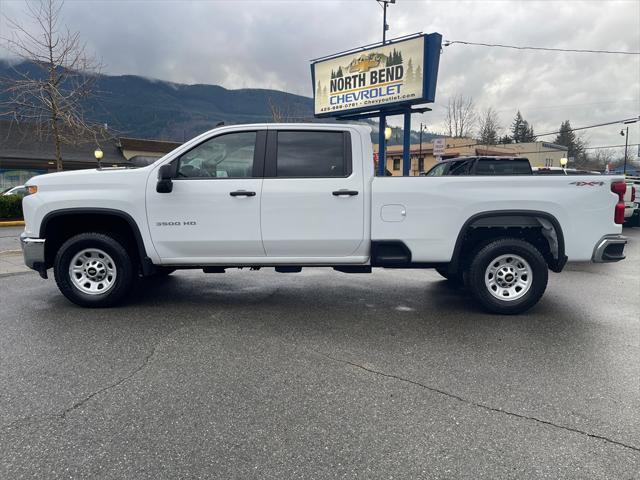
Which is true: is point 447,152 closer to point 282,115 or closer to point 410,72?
point 282,115

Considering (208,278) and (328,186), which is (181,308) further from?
(328,186)

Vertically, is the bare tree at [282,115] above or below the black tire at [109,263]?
above

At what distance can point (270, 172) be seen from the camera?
5.12 metres

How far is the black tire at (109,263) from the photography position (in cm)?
519

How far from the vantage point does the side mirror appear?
194 inches

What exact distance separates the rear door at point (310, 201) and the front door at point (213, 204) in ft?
0.49

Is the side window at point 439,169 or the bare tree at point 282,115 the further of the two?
the bare tree at point 282,115

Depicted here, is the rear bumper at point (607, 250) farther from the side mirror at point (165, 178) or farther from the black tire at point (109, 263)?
the black tire at point (109, 263)

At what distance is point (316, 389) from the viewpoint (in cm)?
335

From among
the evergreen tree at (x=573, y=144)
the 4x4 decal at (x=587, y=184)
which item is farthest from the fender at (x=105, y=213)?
the evergreen tree at (x=573, y=144)

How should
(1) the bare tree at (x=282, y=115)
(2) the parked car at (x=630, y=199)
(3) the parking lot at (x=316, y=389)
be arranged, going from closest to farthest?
(3) the parking lot at (x=316, y=389)
(2) the parked car at (x=630, y=199)
(1) the bare tree at (x=282, y=115)

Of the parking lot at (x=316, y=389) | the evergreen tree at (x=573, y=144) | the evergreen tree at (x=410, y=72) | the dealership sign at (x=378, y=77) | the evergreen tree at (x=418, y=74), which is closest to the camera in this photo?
the parking lot at (x=316, y=389)

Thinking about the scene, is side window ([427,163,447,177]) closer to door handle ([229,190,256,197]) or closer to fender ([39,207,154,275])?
door handle ([229,190,256,197])

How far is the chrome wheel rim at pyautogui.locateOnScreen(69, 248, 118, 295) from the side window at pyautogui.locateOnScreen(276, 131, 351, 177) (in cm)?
226
